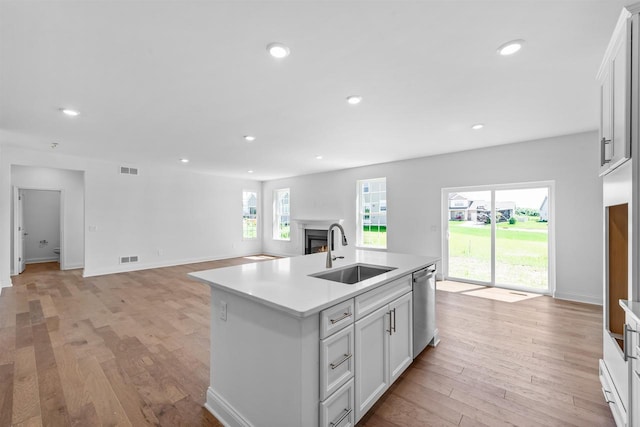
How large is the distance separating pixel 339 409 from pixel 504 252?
465 centimetres

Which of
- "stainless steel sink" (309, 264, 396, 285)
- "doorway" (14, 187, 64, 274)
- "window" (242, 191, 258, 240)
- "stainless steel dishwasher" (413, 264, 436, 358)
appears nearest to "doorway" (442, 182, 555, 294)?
"stainless steel dishwasher" (413, 264, 436, 358)

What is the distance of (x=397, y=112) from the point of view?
3.23m

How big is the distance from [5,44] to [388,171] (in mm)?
5785

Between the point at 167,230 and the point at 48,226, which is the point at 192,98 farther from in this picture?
the point at 48,226

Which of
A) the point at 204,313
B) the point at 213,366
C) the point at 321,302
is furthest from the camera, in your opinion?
the point at 204,313

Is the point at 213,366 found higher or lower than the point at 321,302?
lower

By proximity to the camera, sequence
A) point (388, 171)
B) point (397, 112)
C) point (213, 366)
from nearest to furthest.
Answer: point (213, 366), point (397, 112), point (388, 171)

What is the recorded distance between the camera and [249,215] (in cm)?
913

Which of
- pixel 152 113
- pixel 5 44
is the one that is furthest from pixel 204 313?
pixel 5 44

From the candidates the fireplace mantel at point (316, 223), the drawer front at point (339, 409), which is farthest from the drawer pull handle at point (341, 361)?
the fireplace mantel at point (316, 223)

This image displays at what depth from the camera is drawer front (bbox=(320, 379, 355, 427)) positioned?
1.41 m

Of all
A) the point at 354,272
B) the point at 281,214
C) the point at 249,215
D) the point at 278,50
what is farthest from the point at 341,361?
the point at 249,215

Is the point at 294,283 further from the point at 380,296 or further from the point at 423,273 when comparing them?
the point at 423,273

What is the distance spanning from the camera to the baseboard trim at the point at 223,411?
5.40 feet
